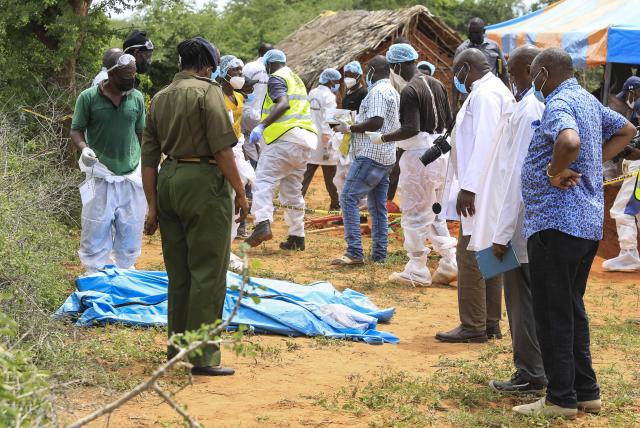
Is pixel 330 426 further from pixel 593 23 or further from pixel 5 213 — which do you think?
pixel 593 23

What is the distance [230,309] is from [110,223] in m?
1.43

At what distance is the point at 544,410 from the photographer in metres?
5.17

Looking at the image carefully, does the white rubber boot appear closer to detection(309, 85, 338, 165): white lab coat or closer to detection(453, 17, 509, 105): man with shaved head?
detection(453, 17, 509, 105): man with shaved head

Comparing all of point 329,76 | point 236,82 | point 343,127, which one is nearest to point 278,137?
point 236,82

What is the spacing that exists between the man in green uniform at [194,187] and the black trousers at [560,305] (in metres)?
1.92

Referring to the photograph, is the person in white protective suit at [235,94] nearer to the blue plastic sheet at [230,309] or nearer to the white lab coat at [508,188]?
the blue plastic sheet at [230,309]

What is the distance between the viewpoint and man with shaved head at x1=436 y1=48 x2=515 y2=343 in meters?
6.52

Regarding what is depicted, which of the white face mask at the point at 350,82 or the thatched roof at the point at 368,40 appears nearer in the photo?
the white face mask at the point at 350,82

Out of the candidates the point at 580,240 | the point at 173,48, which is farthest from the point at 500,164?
the point at 173,48

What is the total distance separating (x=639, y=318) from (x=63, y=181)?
17.3ft

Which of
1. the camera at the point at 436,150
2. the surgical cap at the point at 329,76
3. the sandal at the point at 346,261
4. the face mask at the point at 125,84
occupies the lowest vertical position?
the sandal at the point at 346,261

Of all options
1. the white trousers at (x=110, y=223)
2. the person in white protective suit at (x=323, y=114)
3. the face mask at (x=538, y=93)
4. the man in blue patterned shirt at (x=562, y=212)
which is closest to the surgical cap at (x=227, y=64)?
the white trousers at (x=110, y=223)

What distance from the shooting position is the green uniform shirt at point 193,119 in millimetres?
5773

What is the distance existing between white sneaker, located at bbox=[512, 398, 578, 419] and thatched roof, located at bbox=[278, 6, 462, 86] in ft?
48.9
